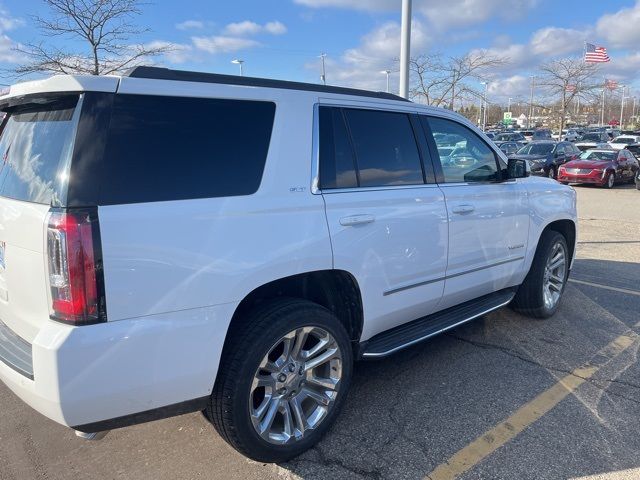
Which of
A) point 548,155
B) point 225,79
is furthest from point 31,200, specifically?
point 548,155

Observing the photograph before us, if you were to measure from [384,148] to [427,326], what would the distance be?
1.28 m

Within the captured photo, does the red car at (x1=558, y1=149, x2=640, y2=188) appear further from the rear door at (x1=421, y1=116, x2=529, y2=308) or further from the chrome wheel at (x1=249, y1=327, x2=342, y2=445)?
the chrome wheel at (x1=249, y1=327, x2=342, y2=445)

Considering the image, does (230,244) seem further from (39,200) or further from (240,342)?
(39,200)

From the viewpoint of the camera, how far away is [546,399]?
3422mm

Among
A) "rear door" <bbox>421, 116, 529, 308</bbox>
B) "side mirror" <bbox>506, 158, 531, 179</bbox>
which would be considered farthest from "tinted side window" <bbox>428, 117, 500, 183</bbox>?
"side mirror" <bbox>506, 158, 531, 179</bbox>

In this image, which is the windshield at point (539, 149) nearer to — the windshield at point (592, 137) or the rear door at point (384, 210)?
the rear door at point (384, 210)

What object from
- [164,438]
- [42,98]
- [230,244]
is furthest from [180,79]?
[164,438]

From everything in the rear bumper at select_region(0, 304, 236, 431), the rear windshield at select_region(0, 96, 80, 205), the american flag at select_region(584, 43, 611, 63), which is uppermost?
the american flag at select_region(584, 43, 611, 63)

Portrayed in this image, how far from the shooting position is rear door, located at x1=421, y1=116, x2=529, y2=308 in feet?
12.1

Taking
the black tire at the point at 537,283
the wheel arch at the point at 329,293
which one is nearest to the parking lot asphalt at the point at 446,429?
the black tire at the point at 537,283

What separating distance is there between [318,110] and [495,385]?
228cm

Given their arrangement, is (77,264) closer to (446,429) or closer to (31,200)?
(31,200)

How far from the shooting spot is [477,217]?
385 centimetres

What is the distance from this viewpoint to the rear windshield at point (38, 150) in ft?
7.03
